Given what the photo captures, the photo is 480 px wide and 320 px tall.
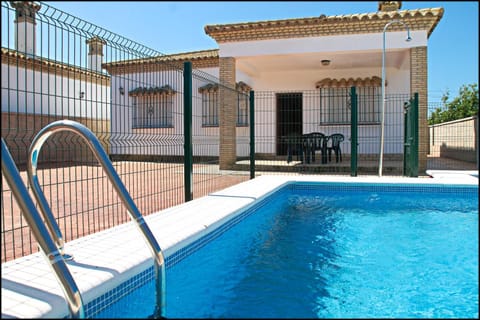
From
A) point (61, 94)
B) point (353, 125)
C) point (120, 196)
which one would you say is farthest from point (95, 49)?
point (353, 125)

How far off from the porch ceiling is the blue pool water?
717 cm

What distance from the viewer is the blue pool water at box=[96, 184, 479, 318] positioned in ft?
7.59

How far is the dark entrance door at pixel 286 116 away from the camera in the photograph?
14516 mm

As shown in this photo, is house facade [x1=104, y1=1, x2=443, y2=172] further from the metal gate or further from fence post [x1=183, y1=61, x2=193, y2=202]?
fence post [x1=183, y1=61, x2=193, y2=202]

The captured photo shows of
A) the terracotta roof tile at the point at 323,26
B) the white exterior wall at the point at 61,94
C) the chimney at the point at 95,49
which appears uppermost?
the terracotta roof tile at the point at 323,26

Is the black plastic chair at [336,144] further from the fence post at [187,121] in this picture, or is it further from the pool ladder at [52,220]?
the pool ladder at [52,220]

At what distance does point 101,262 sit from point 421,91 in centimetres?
928

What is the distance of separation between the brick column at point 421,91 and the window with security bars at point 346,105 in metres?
3.06

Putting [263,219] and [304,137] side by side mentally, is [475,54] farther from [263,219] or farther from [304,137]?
[304,137]

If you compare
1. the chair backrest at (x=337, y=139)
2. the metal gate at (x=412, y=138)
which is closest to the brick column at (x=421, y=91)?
the metal gate at (x=412, y=138)

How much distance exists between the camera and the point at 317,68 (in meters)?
13.4

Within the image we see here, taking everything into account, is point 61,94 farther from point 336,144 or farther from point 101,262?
point 336,144

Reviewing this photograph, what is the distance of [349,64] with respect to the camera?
1275cm

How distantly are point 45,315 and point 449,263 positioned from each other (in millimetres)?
2272
